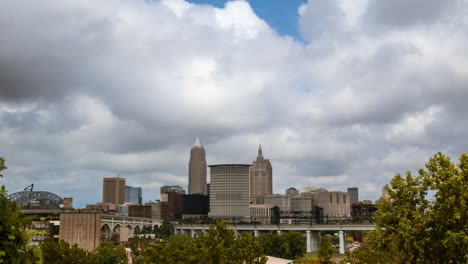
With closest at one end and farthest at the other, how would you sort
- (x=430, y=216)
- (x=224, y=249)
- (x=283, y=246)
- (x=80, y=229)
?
(x=430, y=216), (x=224, y=249), (x=283, y=246), (x=80, y=229)

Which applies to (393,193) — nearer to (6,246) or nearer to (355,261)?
(6,246)

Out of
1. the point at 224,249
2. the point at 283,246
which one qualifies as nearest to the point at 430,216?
the point at 224,249

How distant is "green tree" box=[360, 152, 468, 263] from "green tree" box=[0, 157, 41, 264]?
19.6m

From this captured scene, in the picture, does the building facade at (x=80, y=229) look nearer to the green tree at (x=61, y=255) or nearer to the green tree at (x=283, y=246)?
the green tree at (x=283, y=246)

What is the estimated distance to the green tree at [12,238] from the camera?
1209cm

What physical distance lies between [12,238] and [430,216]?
21468 millimetres

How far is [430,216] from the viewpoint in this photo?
26.5 meters

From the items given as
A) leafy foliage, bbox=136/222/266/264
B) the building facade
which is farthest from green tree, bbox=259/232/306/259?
leafy foliage, bbox=136/222/266/264

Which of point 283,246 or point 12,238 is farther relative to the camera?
point 283,246

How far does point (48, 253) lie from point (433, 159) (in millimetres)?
52349

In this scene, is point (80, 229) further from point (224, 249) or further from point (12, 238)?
point (12, 238)

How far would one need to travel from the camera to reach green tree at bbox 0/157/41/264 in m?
12.1

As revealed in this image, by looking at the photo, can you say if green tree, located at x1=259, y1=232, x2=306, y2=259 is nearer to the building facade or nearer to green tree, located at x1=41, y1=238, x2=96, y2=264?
the building facade

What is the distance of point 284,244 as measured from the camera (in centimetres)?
13912
